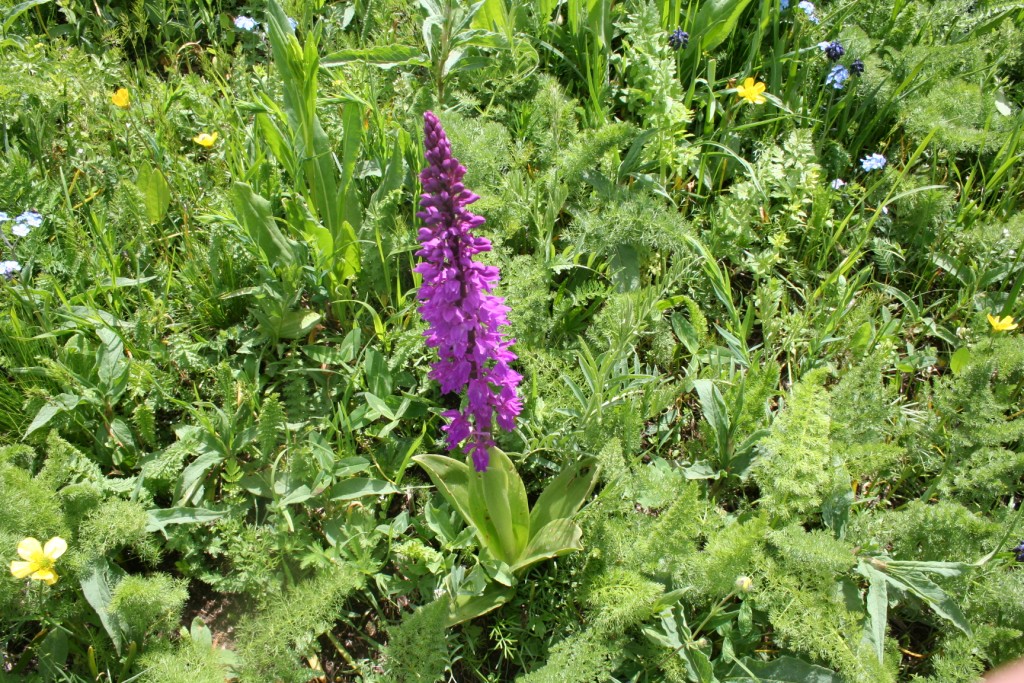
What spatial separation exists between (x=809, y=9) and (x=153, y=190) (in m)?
3.32

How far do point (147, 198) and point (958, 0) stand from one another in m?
4.10

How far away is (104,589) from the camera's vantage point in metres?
2.36

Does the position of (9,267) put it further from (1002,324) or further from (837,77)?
(1002,324)

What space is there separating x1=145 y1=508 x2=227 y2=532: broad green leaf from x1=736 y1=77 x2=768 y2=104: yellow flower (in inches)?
116

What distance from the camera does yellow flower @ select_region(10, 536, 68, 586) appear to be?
2143 mm

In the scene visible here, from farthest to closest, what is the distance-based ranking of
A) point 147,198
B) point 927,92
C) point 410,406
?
point 927,92 < point 147,198 < point 410,406

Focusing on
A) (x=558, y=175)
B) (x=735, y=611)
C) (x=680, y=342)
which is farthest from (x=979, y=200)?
(x=735, y=611)

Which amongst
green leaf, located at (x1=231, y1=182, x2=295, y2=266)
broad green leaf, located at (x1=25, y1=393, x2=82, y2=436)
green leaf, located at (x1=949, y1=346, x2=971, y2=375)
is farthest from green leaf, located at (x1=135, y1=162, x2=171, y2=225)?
green leaf, located at (x1=949, y1=346, x2=971, y2=375)

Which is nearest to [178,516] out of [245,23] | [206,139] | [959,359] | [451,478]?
[451,478]

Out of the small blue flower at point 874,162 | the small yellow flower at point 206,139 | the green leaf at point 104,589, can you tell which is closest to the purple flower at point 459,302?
the green leaf at point 104,589

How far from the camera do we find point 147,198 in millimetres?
3121

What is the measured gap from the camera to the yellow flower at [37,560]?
2.14 meters

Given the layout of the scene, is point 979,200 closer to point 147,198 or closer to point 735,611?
point 735,611

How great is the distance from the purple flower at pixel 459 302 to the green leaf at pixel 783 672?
3.46 feet
